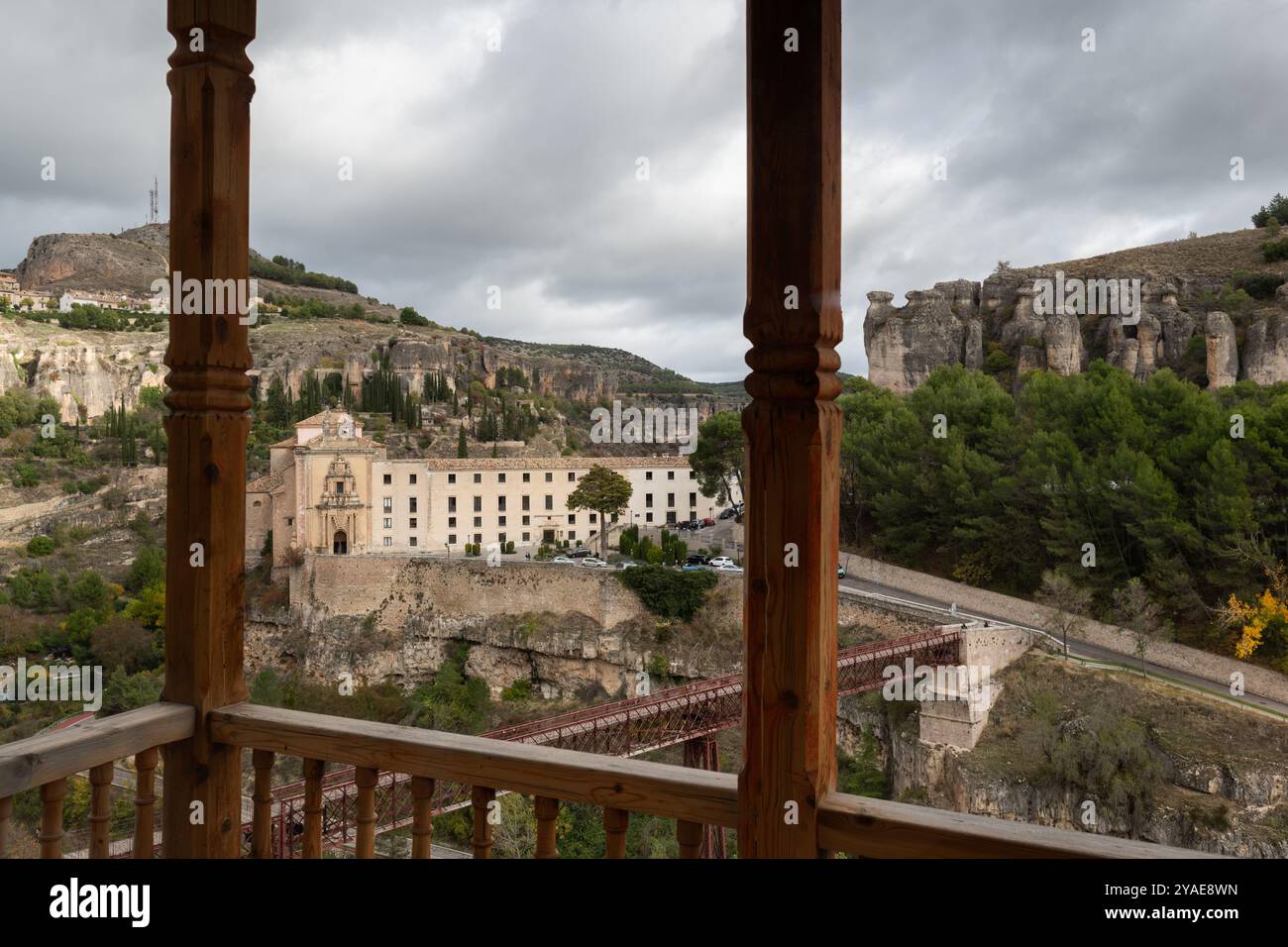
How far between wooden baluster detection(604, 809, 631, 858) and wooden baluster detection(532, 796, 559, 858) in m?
0.09

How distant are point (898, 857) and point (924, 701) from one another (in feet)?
49.0

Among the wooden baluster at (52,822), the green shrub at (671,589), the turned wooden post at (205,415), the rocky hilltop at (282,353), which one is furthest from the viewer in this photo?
the green shrub at (671,589)

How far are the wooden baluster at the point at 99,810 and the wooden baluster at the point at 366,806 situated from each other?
443mm

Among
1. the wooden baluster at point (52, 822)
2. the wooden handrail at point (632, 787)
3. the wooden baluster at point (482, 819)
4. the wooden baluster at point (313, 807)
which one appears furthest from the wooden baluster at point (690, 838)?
the wooden baluster at point (52, 822)

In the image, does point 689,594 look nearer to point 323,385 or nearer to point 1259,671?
point 1259,671

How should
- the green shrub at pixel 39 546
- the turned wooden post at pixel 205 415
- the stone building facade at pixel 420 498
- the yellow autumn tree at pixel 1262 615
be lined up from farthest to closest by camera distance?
the stone building facade at pixel 420 498
the yellow autumn tree at pixel 1262 615
the green shrub at pixel 39 546
the turned wooden post at pixel 205 415

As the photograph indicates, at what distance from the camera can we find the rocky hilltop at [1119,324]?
24188mm

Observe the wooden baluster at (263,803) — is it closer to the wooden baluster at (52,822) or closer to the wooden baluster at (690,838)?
the wooden baluster at (52,822)

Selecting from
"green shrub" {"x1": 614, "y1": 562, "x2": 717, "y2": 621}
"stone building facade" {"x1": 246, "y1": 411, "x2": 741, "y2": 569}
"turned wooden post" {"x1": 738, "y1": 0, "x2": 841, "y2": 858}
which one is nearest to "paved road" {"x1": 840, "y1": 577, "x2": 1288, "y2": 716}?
"green shrub" {"x1": 614, "y1": 562, "x2": 717, "y2": 621}

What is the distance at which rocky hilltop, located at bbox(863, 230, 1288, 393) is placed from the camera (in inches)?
952

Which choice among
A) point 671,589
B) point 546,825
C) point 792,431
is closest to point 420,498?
point 671,589

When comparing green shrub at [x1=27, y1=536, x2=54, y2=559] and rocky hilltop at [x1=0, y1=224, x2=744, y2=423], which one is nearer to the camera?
green shrub at [x1=27, y1=536, x2=54, y2=559]

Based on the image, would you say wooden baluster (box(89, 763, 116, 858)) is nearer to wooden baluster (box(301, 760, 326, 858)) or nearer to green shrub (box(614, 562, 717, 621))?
wooden baluster (box(301, 760, 326, 858))
